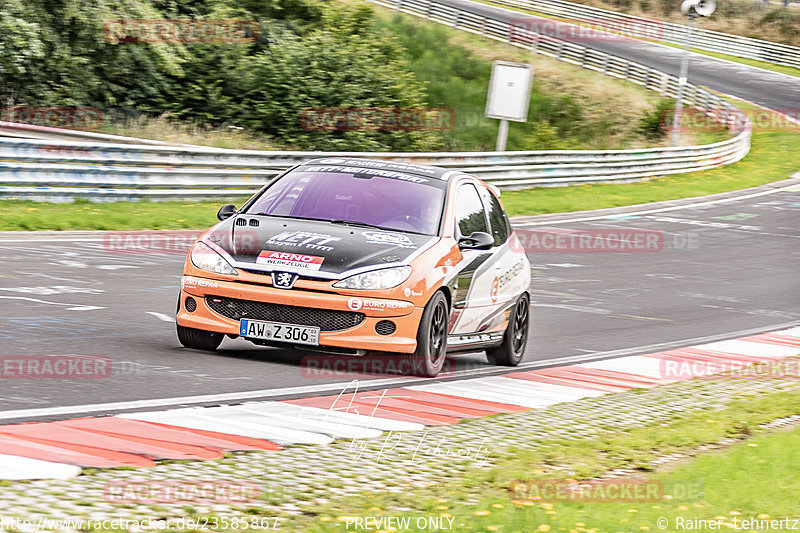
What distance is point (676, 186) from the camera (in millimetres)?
34031

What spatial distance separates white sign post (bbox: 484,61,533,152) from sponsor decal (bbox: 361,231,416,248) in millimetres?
22722

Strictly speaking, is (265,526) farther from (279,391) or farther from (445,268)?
(445,268)

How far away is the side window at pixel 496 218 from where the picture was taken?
1027 cm

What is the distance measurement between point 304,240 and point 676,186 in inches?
1054

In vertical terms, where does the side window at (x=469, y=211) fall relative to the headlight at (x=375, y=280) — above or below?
above

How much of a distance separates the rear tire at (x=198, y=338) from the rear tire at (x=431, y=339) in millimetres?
1466

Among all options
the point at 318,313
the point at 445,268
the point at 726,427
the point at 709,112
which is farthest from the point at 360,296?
the point at 709,112

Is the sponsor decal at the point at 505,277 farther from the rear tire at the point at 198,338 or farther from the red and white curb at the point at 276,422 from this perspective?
the rear tire at the point at 198,338

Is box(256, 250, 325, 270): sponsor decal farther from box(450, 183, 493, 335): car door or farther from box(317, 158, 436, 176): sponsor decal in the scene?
box(317, 158, 436, 176): sponsor decal

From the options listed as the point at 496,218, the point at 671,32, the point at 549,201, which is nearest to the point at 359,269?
the point at 496,218

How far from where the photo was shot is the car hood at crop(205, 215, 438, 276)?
8445mm

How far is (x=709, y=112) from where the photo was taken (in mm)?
48469

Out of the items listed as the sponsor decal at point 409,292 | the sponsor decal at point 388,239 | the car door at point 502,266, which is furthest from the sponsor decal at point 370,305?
the car door at point 502,266

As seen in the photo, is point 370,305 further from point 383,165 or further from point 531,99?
point 531,99
